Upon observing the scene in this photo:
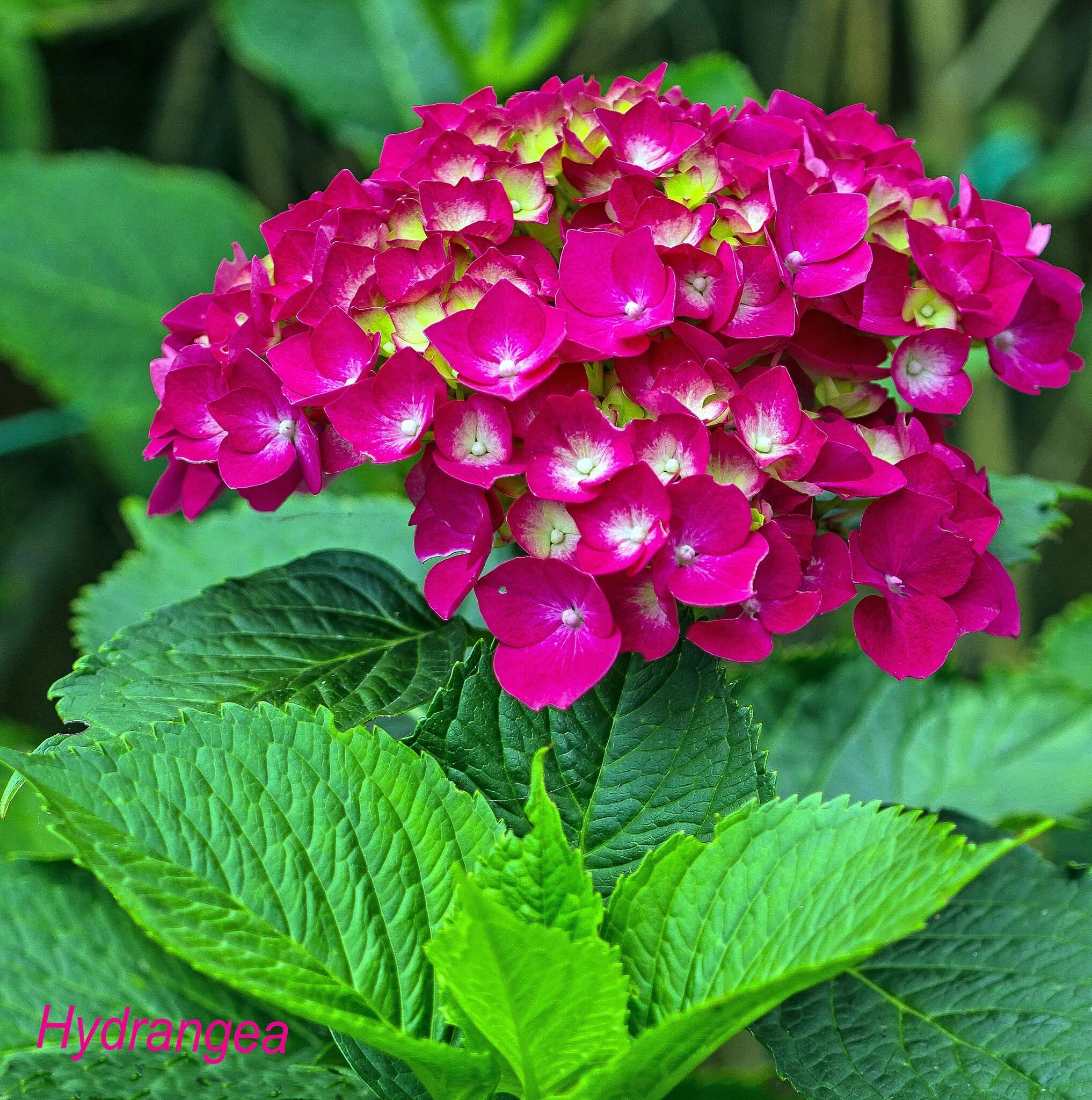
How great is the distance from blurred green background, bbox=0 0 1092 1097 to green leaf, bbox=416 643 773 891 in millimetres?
747

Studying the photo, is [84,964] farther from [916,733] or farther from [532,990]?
[916,733]

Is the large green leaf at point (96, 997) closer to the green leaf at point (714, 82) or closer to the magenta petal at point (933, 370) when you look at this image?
the magenta petal at point (933, 370)

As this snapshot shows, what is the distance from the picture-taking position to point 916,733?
2.95ft

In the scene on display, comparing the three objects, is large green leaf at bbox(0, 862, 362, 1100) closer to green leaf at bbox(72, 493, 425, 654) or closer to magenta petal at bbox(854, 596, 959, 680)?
green leaf at bbox(72, 493, 425, 654)

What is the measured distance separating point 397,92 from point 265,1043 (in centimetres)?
134

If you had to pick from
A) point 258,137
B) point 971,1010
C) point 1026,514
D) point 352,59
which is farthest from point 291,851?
point 258,137

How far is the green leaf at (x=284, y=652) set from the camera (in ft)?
1.75

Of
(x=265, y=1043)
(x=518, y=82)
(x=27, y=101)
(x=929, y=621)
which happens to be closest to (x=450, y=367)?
(x=929, y=621)

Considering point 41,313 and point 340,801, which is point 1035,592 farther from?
point 340,801

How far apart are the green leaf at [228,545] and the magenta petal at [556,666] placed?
0.40 meters

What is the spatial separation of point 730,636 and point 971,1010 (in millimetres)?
261

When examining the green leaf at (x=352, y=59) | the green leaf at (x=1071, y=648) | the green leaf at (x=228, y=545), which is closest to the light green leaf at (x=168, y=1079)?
the green leaf at (x=228, y=545)

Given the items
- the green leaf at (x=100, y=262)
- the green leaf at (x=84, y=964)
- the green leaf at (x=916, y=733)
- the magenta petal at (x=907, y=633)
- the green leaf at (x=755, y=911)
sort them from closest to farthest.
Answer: the green leaf at (x=755, y=911) < the magenta petal at (x=907, y=633) < the green leaf at (x=84, y=964) < the green leaf at (x=916, y=733) < the green leaf at (x=100, y=262)

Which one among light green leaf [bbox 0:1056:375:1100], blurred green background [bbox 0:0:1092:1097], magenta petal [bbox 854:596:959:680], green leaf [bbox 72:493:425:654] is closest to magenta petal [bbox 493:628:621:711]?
magenta petal [bbox 854:596:959:680]
